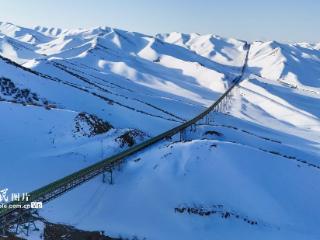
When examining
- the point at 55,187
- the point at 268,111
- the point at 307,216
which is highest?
the point at 55,187

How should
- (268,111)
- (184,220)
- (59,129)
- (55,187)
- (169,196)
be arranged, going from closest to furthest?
(55,187) → (184,220) → (169,196) → (59,129) → (268,111)

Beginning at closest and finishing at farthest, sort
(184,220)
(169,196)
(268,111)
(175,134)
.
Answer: (184,220) < (169,196) < (175,134) < (268,111)

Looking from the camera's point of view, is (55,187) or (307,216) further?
(307,216)

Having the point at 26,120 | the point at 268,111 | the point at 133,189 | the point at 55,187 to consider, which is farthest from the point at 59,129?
the point at 268,111

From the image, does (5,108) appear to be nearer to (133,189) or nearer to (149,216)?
(133,189)

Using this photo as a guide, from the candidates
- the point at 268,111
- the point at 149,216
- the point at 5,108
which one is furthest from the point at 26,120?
the point at 268,111

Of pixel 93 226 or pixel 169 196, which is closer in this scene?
pixel 93 226

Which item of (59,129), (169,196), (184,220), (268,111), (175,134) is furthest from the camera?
(268,111)

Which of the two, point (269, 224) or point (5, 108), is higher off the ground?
point (5, 108)

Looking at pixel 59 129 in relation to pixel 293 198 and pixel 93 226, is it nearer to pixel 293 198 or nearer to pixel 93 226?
pixel 93 226
